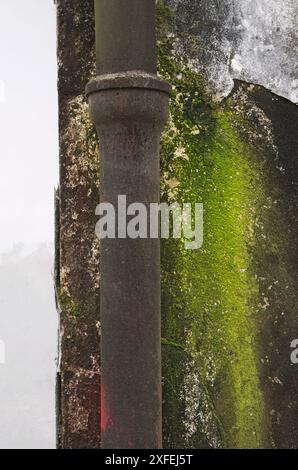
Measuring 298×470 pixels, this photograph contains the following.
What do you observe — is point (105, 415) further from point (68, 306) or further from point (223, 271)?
point (223, 271)

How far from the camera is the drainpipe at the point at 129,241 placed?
5.84ft

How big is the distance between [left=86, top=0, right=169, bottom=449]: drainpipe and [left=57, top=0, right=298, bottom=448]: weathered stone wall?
317mm

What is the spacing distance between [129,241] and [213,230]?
1.66 feet

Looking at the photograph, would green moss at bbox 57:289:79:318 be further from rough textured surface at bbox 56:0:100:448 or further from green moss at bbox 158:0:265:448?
green moss at bbox 158:0:265:448

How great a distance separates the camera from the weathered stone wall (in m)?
2.14

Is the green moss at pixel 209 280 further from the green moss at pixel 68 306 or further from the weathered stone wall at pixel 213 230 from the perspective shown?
the green moss at pixel 68 306

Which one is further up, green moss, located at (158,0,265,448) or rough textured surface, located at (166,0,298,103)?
rough textured surface, located at (166,0,298,103)

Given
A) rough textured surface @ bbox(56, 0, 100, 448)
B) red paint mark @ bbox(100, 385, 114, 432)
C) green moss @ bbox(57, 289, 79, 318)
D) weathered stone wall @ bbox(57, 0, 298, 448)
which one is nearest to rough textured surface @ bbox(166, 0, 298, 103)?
weathered stone wall @ bbox(57, 0, 298, 448)

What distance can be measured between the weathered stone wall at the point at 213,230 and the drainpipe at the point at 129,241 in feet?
1.04

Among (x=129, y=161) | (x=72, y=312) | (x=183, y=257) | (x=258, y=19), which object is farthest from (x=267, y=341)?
(x=258, y=19)

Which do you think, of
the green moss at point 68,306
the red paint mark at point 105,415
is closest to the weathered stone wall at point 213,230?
the green moss at point 68,306

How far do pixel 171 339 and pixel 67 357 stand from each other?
14.0 inches

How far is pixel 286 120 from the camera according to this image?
2289 millimetres
